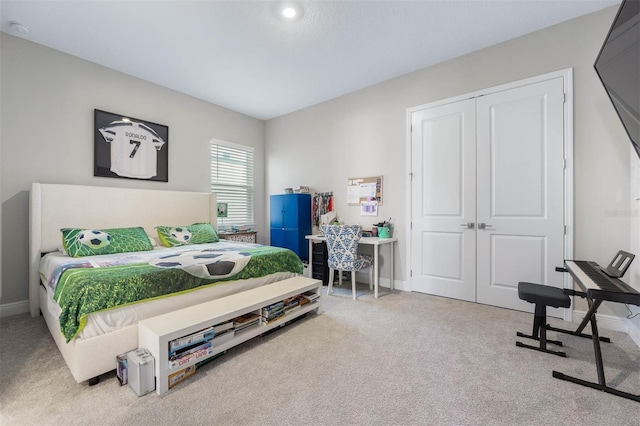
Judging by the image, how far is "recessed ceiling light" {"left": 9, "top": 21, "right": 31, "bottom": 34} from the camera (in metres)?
2.67

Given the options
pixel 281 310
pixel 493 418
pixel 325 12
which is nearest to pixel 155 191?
pixel 281 310

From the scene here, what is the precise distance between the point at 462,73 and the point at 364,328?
120 inches

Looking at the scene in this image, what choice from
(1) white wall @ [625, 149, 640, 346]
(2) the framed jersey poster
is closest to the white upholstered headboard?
(2) the framed jersey poster

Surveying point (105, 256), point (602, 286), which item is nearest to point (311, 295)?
point (105, 256)

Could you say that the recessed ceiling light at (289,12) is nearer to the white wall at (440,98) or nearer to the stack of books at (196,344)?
the white wall at (440,98)

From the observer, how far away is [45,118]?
304 cm

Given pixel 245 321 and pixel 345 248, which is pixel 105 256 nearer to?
pixel 245 321

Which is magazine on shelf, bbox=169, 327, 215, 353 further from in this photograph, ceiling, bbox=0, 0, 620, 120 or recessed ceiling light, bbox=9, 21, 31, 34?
recessed ceiling light, bbox=9, 21, 31, 34

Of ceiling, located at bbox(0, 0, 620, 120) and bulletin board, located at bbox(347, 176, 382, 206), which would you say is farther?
bulletin board, located at bbox(347, 176, 382, 206)

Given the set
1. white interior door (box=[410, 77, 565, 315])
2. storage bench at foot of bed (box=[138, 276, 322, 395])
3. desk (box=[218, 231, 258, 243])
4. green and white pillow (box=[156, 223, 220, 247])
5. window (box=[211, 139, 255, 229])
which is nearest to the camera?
storage bench at foot of bed (box=[138, 276, 322, 395])

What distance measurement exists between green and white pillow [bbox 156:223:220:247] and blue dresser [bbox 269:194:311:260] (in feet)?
3.97

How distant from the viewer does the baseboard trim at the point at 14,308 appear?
283 centimetres

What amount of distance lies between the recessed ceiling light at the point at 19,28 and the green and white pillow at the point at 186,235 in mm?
2296

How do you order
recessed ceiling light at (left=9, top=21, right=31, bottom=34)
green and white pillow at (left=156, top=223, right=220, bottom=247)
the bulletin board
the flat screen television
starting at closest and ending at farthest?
the flat screen television < recessed ceiling light at (left=9, top=21, right=31, bottom=34) < green and white pillow at (left=156, top=223, right=220, bottom=247) < the bulletin board
